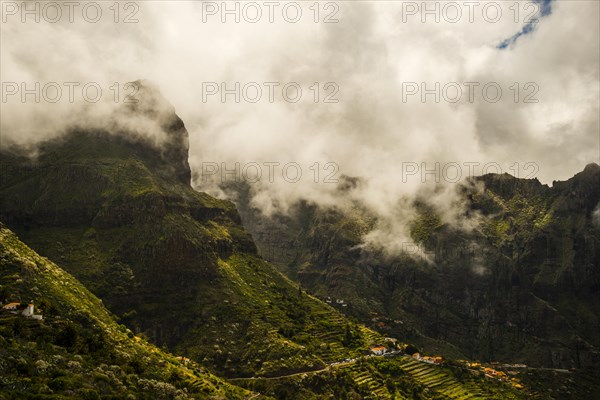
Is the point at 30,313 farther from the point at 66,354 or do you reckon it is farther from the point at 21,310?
the point at 66,354

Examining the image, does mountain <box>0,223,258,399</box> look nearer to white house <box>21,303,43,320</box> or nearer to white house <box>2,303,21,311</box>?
white house <box>21,303,43,320</box>

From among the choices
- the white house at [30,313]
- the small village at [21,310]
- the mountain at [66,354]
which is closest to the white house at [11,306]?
the small village at [21,310]

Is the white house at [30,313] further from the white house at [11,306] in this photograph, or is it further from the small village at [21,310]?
the white house at [11,306]

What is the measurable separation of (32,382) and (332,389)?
130 meters

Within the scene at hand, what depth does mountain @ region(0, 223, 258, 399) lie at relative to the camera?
286 feet

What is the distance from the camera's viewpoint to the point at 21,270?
144 m

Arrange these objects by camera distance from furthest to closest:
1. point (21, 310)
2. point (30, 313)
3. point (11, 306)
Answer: point (11, 306) < point (21, 310) < point (30, 313)

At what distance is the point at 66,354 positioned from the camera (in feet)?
338

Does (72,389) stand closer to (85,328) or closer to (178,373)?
(85,328)

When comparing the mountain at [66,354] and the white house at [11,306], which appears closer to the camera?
the mountain at [66,354]

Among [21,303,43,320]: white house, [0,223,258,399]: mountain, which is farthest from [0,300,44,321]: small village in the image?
[0,223,258,399]: mountain

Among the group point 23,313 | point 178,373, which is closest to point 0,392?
point 23,313

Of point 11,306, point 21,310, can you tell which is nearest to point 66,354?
point 21,310

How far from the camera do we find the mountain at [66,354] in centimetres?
8706
